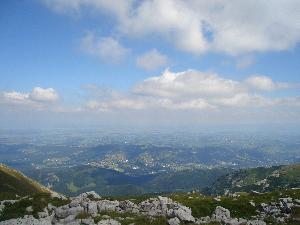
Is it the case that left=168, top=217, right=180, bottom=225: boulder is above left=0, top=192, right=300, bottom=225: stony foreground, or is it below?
above

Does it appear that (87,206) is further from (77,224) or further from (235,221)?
(235,221)

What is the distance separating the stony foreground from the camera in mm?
41231

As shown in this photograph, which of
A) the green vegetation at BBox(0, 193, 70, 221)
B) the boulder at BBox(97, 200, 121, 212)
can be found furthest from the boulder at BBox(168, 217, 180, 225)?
the green vegetation at BBox(0, 193, 70, 221)

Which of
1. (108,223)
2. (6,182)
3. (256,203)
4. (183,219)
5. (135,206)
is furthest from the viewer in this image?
(6,182)

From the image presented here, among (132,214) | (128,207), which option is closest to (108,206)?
(128,207)

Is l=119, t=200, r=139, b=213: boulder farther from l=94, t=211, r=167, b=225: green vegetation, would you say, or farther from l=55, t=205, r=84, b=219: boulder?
l=55, t=205, r=84, b=219: boulder

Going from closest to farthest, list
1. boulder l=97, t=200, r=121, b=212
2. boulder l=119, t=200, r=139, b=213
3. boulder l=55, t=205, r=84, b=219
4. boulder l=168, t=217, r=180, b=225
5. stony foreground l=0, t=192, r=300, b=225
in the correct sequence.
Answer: boulder l=168, t=217, r=180, b=225 < stony foreground l=0, t=192, r=300, b=225 < boulder l=55, t=205, r=84, b=219 < boulder l=97, t=200, r=121, b=212 < boulder l=119, t=200, r=139, b=213

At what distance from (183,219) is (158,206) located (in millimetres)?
8861

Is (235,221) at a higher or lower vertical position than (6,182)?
higher

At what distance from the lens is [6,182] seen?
154125mm

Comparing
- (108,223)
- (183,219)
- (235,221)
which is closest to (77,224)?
(108,223)

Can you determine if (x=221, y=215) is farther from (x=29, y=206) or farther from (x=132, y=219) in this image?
(x=29, y=206)

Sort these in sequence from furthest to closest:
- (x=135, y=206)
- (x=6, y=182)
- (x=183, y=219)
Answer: (x=6, y=182) → (x=135, y=206) → (x=183, y=219)

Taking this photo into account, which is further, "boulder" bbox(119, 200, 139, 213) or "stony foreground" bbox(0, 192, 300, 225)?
"boulder" bbox(119, 200, 139, 213)
